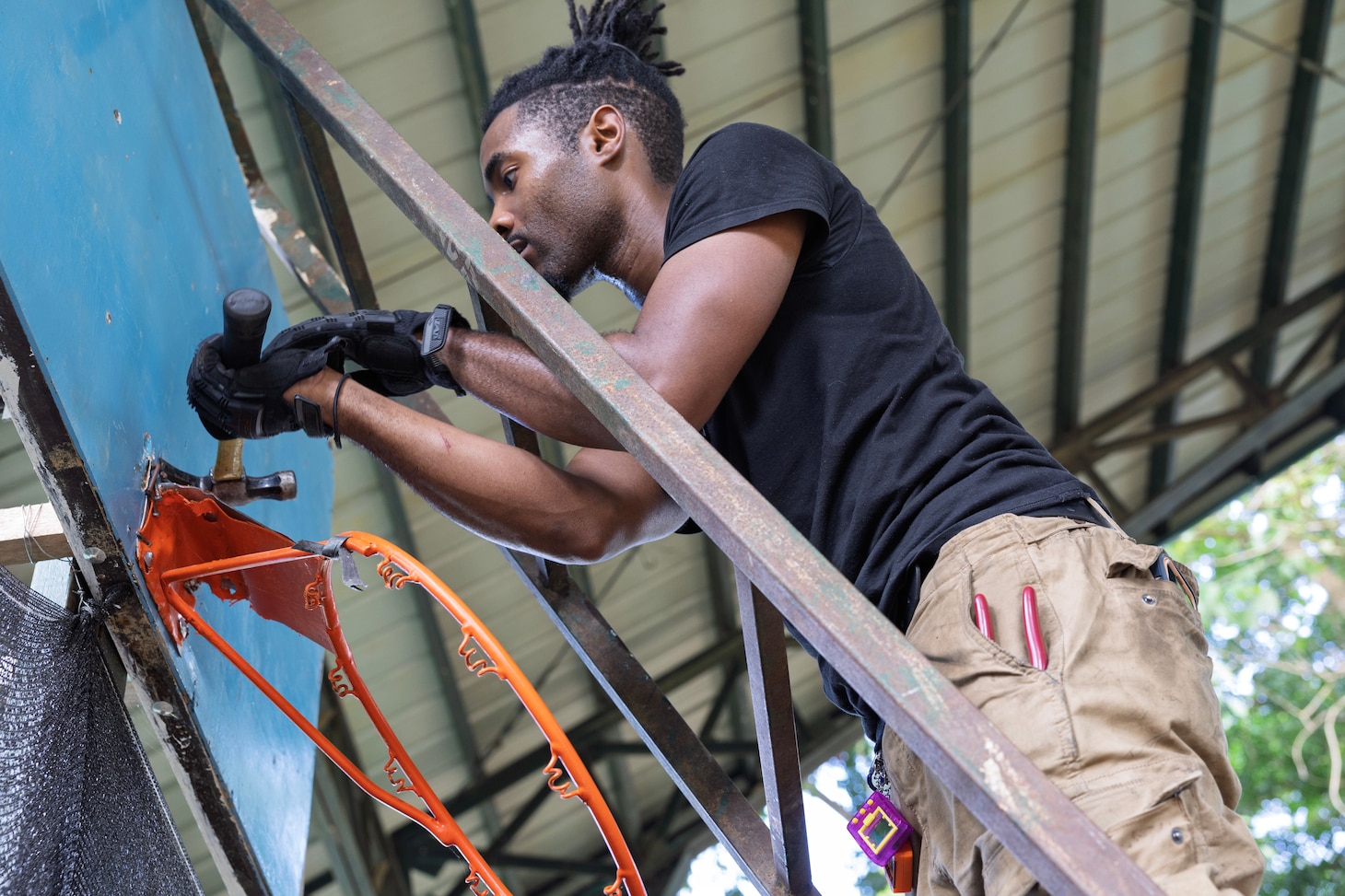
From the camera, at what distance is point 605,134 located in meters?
2.67

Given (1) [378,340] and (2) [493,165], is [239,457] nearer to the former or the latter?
(1) [378,340]

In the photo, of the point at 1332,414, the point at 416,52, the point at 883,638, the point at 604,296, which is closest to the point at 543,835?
the point at 604,296

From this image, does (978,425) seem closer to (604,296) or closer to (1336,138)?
(604,296)

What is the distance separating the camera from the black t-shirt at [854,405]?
6.81 feet

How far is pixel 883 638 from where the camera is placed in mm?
1540

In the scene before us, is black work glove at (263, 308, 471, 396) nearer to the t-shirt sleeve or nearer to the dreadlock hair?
the t-shirt sleeve

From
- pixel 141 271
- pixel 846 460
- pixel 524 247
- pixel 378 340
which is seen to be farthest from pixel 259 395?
pixel 846 460

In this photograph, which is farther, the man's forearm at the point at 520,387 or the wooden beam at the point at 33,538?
the man's forearm at the point at 520,387

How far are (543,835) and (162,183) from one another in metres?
6.91

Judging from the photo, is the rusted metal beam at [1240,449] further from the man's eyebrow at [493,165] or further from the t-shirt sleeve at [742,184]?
the t-shirt sleeve at [742,184]

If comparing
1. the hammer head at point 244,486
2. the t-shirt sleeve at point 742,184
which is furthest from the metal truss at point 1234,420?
the hammer head at point 244,486

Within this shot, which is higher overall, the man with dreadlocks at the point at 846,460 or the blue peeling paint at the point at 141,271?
the blue peeling paint at the point at 141,271

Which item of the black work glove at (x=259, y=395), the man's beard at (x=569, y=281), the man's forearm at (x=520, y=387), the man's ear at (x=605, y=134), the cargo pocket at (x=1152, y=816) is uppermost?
the man's ear at (x=605, y=134)

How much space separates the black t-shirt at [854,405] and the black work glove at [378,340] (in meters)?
0.48
